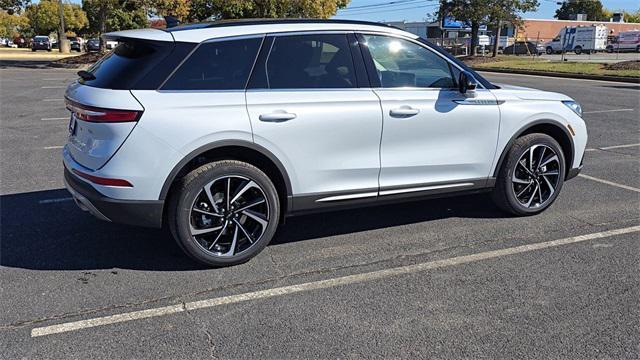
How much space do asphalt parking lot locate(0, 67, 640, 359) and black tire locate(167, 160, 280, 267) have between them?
0.12m

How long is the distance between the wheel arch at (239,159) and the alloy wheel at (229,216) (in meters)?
0.18

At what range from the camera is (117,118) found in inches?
147

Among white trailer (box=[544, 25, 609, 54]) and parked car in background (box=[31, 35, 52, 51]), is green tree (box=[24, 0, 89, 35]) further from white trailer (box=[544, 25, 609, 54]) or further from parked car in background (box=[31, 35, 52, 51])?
white trailer (box=[544, 25, 609, 54])

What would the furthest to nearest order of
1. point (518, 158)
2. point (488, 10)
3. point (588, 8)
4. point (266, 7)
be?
point (588, 8) → point (488, 10) → point (266, 7) → point (518, 158)

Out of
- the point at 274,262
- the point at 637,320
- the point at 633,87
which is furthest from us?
the point at 633,87

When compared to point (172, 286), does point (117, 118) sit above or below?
above

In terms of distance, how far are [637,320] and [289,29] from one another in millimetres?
3165

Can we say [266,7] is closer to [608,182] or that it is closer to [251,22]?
[608,182]

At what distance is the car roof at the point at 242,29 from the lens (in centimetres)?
408

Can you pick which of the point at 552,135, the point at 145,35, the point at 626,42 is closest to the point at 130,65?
the point at 145,35

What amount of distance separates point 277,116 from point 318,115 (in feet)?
1.10

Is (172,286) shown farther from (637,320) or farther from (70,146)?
(637,320)

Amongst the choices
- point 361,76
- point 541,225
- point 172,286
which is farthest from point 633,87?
point 172,286

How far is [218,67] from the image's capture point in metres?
4.11
